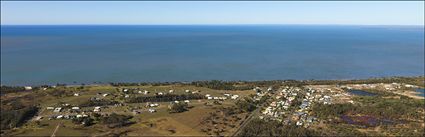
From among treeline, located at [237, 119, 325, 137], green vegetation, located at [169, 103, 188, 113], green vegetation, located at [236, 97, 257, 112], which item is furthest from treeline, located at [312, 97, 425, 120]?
green vegetation, located at [169, 103, 188, 113]

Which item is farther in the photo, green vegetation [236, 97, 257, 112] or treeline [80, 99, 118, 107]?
treeline [80, 99, 118, 107]

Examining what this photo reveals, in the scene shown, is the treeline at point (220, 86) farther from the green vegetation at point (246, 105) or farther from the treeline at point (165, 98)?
the green vegetation at point (246, 105)

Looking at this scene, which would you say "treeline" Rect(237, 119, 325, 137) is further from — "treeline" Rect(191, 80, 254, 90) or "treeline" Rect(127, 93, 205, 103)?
"treeline" Rect(191, 80, 254, 90)

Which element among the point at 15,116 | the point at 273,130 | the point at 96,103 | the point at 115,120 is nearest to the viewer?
the point at 273,130

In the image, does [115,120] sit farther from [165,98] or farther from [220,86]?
[220,86]

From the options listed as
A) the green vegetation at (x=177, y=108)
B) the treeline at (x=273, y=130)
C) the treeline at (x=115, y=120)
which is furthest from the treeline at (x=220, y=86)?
the treeline at (x=115, y=120)

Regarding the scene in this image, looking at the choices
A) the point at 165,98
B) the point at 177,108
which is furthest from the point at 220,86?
the point at 177,108
